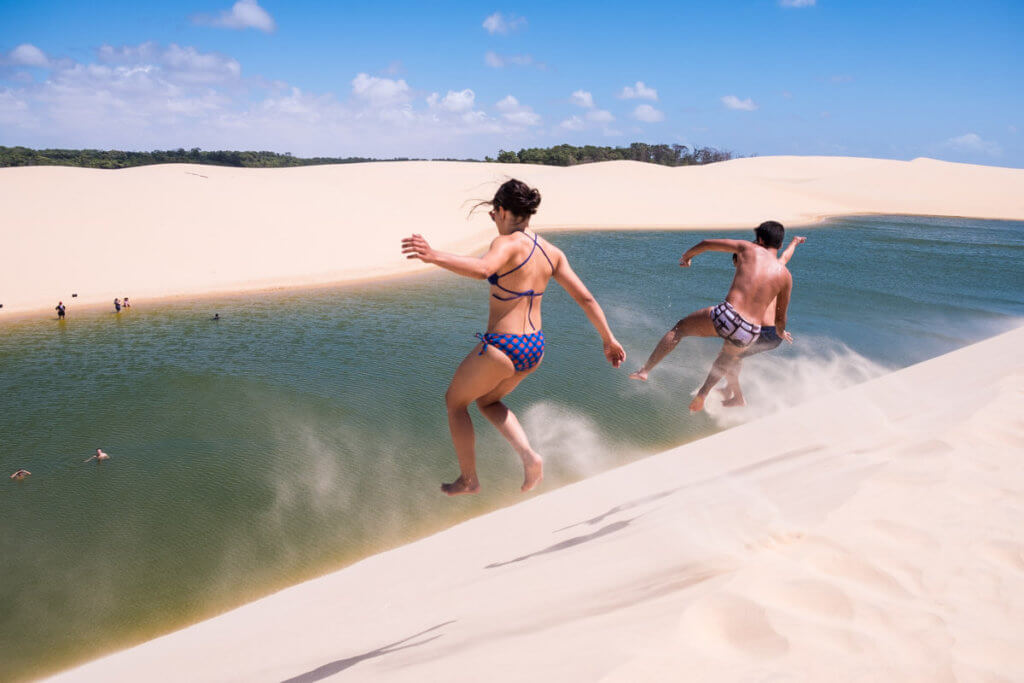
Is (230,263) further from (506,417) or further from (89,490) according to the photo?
(506,417)

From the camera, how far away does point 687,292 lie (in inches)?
894

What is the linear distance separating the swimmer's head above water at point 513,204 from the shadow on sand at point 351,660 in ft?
8.22

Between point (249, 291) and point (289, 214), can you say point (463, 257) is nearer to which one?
point (249, 291)

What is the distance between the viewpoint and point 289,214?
34.5 metres

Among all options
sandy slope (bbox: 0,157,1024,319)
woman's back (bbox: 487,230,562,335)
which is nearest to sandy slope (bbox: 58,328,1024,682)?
woman's back (bbox: 487,230,562,335)

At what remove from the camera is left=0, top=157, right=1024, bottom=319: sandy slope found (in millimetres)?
24359

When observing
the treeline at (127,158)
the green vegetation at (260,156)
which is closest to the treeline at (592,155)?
the green vegetation at (260,156)

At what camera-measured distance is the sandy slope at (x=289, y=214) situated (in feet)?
79.9

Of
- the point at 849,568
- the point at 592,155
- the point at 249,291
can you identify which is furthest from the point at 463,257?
the point at 592,155

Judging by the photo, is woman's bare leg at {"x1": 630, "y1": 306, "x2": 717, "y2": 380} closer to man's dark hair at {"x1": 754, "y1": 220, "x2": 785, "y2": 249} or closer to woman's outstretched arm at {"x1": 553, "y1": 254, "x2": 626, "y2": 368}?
man's dark hair at {"x1": 754, "y1": 220, "x2": 785, "y2": 249}

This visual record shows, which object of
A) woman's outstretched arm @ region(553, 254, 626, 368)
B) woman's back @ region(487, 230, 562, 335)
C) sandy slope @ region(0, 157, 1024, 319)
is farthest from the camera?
sandy slope @ region(0, 157, 1024, 319)

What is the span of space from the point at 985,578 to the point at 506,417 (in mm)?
2655

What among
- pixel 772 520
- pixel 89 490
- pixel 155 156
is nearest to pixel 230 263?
pixel 89 490

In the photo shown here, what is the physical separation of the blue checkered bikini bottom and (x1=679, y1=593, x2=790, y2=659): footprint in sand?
5.45 feet
